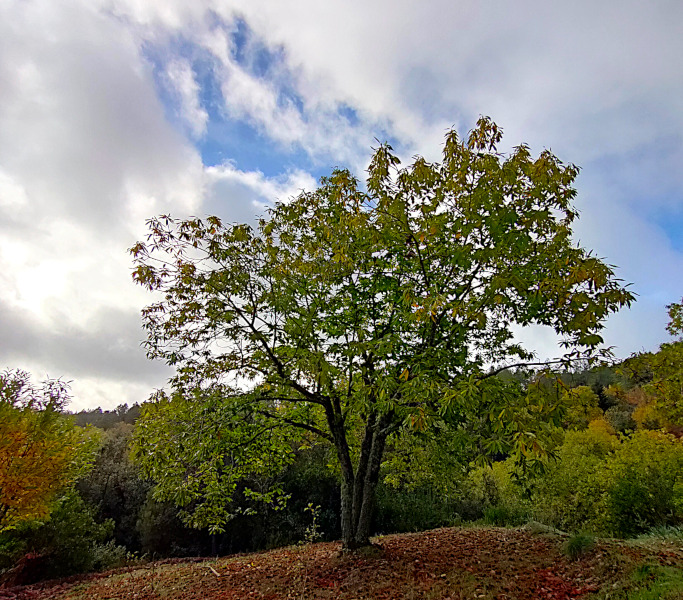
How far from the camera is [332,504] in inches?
707

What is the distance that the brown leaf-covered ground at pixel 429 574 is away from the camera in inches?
220

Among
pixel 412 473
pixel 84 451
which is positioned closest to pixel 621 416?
pixel 412 473

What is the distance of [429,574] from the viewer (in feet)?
21.0

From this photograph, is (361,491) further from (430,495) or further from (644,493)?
(430,495)

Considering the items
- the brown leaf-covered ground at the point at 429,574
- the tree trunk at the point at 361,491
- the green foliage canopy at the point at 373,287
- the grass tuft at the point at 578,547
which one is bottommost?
the brown leaf-covered ground at the point at 429,574

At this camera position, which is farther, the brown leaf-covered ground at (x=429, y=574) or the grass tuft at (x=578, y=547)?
the grass tuft at (x=578, y=547)

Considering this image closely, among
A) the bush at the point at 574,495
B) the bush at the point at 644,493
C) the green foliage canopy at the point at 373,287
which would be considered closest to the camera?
the green foliage canopy at the point at 373,287

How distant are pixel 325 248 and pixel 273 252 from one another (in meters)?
0.98

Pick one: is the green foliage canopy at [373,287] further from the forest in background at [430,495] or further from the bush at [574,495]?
the bush at [574,495]

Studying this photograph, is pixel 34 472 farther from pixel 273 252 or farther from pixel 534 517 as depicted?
pixel 534 517

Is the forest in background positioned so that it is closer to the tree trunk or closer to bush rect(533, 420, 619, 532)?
bush rect(533, 420, 619, 532)

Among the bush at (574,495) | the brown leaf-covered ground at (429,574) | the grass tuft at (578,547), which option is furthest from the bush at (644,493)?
the grass tuft at (578,547)

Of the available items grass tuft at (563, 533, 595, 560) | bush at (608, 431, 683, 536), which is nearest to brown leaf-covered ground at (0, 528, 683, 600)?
grass tuft at (563, 533, 595, 560)

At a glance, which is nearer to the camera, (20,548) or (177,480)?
(177,480)
